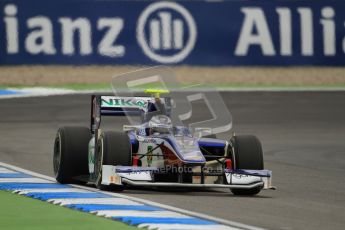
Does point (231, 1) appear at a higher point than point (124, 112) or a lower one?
higher

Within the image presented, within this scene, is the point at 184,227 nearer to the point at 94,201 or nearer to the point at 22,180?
the point at 94,201

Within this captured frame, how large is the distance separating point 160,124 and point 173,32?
18.0 m

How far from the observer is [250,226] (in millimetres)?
11094

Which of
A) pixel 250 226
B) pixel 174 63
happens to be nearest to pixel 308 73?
pixel 174 63

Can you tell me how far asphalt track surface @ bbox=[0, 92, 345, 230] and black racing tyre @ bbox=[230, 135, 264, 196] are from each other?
169 millimetres

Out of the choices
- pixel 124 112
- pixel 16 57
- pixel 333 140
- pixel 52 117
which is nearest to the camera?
pixel 124 112

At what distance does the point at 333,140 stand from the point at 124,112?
22.9ft

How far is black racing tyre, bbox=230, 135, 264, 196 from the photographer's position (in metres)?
14.3

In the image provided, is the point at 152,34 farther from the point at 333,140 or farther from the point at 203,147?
the point at 203,147

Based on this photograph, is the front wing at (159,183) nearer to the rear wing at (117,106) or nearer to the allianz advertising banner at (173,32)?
the rear wing at (117,106)

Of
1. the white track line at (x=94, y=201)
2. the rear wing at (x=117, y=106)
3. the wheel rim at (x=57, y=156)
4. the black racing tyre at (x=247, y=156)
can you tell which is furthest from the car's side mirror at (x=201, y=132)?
the white track line at (x=94, y=201)

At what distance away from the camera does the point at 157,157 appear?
14.4 meters

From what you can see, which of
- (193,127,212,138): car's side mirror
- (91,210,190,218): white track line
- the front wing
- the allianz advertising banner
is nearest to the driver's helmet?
(193,127,212,138): car's side mirror

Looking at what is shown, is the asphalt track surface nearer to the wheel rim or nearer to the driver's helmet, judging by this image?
the driver's helmet
